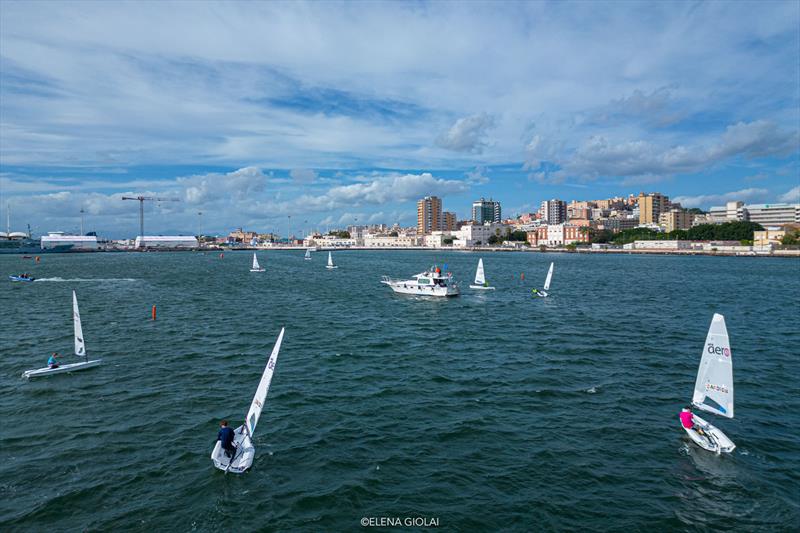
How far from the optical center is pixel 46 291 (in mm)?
54406

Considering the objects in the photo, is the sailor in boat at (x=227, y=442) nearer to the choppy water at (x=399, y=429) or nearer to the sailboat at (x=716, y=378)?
the choppy water at (x=399, y=429)

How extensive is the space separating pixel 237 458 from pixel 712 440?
45.7 ft

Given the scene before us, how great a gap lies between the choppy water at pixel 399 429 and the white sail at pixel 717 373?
2.82 ft

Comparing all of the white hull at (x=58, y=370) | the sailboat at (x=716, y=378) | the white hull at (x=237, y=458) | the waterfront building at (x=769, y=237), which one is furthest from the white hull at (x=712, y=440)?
the waterfront building at (x=769, y=237)

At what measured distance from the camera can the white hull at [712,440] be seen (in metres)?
13.8

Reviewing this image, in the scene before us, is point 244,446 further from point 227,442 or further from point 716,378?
point 716,378

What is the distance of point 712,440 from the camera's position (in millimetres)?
14094

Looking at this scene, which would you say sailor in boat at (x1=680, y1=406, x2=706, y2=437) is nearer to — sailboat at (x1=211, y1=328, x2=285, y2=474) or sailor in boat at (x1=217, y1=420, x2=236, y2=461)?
sailboat at (x1=211, y1=328, x2=285, y2=474)

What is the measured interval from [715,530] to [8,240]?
234616mm

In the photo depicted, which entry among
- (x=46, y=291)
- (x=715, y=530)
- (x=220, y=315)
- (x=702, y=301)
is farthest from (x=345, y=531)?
(x=46, y=291)

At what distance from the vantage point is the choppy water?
1112 centimetres

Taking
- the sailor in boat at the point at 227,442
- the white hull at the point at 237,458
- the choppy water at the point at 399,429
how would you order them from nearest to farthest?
the choppy water at the point at 399,429 → the white hull at the point at 237,458 → the sailor in boat at the point at 227,442

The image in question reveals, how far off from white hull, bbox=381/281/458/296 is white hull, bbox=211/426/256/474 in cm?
3704

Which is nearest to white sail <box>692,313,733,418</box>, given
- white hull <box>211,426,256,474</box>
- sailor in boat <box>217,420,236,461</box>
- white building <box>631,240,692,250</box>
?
white hull <box>211,426,256,474</box>
